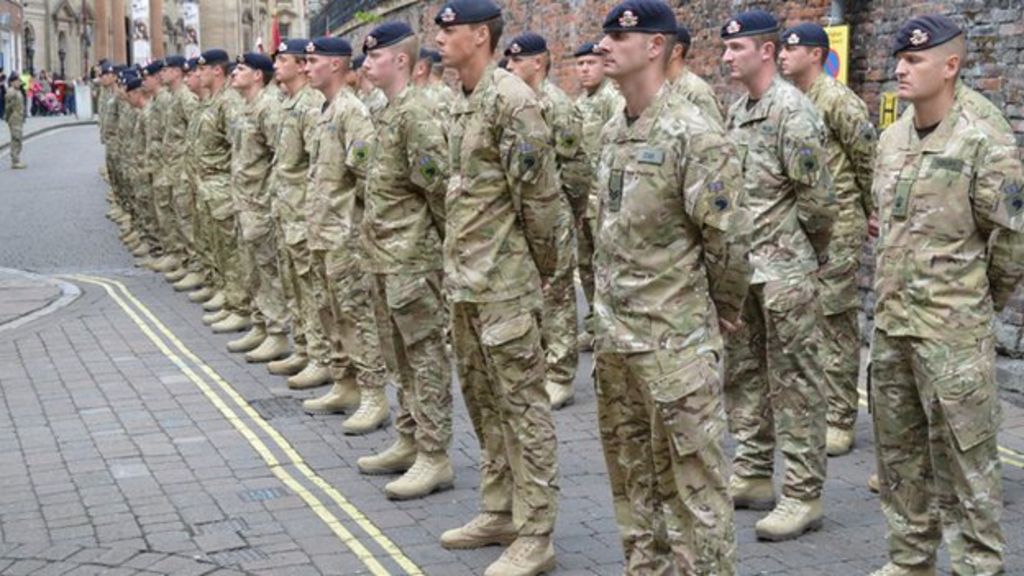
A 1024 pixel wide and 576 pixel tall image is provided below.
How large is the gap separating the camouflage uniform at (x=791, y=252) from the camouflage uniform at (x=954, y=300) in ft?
3.41

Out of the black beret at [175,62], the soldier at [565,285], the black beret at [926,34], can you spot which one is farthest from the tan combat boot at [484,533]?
the black beret at [175,62]

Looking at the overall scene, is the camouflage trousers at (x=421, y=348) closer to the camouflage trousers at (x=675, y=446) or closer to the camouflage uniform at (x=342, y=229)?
the camouflage uniform at (x=342, y=229)

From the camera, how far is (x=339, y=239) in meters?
8.66

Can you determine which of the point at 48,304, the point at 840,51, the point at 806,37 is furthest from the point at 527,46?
the point at 48,304

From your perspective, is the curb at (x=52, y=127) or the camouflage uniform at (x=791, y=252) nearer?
the camouflage uniform at (x=791, y=252)

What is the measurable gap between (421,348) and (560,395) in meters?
2.52

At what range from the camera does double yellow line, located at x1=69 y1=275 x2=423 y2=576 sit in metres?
6.46

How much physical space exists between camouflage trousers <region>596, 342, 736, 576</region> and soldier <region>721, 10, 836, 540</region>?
150cm

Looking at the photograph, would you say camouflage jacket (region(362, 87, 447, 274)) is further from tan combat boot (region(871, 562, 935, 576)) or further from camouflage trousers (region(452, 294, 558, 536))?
tan combat boot (region(871, 562, 935, 576))

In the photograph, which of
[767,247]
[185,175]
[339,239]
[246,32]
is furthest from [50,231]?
[246,32]

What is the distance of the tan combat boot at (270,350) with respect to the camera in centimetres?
1116

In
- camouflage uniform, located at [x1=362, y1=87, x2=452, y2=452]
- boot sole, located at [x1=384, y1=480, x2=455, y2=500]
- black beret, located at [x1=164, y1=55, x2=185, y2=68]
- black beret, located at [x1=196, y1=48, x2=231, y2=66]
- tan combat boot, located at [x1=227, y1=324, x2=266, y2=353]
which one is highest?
black beret, located at [x1=196, y1=48, x2=231, y2=66]

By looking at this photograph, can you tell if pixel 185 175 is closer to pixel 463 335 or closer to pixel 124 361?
pixel 124 361

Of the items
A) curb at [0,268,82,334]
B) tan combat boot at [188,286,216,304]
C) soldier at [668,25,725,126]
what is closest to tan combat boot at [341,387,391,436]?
soldier at [668,25,725,126]
